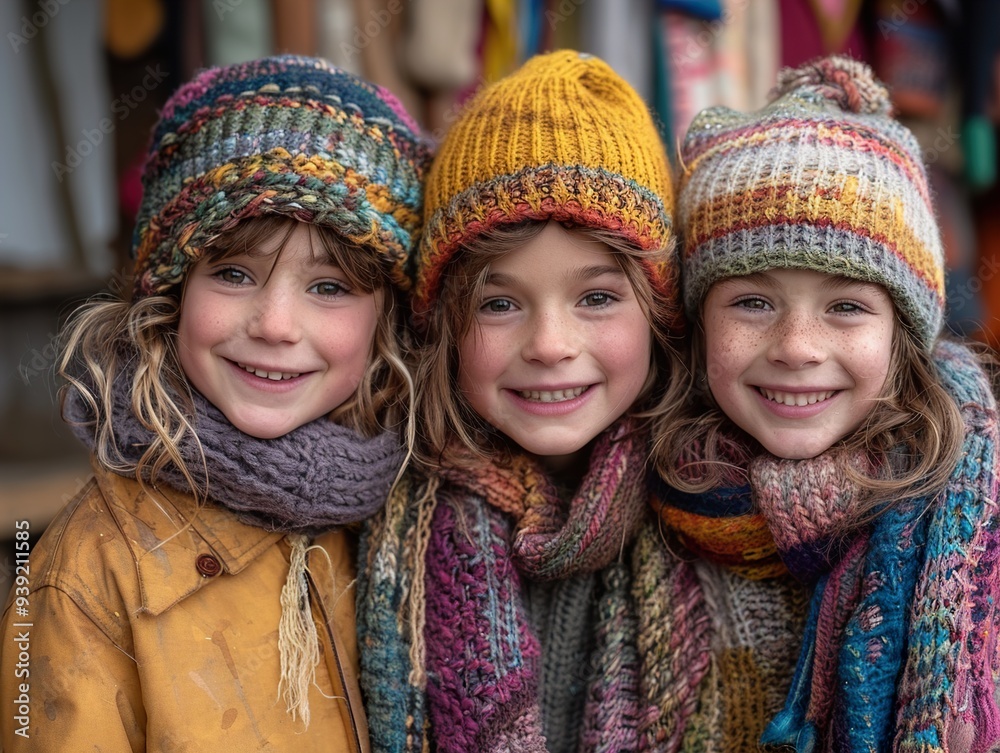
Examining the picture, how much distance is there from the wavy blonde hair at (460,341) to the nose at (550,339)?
113 mm

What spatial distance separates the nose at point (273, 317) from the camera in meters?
1.48

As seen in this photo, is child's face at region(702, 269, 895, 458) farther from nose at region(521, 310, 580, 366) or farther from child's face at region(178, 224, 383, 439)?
child's face at region(178, 224, 383, 439)

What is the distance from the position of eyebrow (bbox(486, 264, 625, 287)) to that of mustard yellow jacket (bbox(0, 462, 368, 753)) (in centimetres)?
59

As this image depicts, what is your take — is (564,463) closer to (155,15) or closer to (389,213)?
(389,213)

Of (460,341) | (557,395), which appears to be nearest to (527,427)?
(557,395)

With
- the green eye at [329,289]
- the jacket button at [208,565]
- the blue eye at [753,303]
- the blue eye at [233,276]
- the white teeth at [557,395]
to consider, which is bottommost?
the jacket button at [208,565]

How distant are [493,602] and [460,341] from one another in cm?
47

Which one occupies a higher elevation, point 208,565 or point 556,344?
point 556,344

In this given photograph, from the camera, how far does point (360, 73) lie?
256 centimetres

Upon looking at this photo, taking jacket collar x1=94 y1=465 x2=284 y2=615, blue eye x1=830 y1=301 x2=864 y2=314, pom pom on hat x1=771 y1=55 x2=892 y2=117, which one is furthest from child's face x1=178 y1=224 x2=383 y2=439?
pom pom on hat x1=771 y1=55 x2=892 y2=117

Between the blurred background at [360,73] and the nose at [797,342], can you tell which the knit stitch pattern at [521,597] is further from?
the blurred background at [360,73]

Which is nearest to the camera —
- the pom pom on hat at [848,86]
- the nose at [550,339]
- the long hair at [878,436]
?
the long hair at [878,436]

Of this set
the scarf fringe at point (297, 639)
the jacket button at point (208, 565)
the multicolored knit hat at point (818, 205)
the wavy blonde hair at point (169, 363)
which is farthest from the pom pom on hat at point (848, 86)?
the jacket button at point (208, 565)

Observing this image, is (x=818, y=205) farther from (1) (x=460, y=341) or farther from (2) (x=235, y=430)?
(2) (x=235, y=430)
